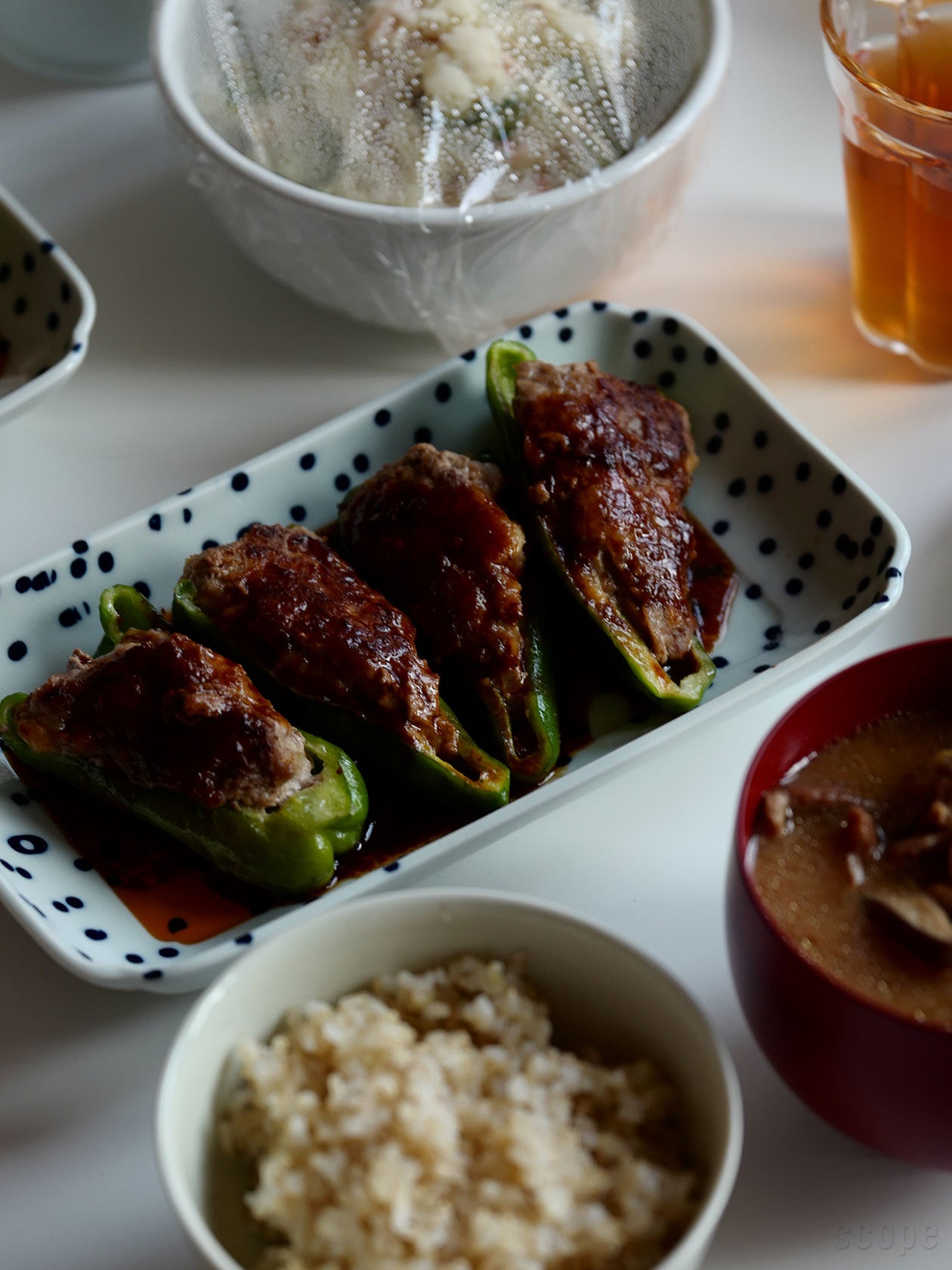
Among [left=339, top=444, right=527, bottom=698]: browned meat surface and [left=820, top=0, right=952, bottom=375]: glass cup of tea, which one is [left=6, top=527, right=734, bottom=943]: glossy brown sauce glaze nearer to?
[left=339, top=444, right=527, bottom=698]: browned meat surface

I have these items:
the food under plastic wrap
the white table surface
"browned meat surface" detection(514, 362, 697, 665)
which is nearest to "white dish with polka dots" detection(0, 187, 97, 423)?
the white table surface

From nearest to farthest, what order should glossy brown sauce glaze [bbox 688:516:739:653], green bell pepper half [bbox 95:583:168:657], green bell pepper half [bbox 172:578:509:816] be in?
green bell pepper half [bbox 172:578:509:816], green bell pepper half [bbox 95:583:168:657], glossy brown sauce glaze [bbox 688:516:739:653]

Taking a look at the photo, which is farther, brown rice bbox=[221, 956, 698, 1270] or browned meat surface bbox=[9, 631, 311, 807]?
browned meat surface bbox=[9, 631, 311, 807]

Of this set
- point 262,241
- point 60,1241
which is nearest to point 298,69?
point 262,241

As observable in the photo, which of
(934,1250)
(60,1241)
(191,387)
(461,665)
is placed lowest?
(934,1250)

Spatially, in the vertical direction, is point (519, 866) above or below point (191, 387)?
below

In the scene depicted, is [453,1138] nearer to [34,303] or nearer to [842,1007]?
[842,1007]

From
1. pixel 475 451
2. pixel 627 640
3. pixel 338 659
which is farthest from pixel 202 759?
pixel 475 451

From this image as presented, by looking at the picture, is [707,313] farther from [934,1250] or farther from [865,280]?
[934,1250]
